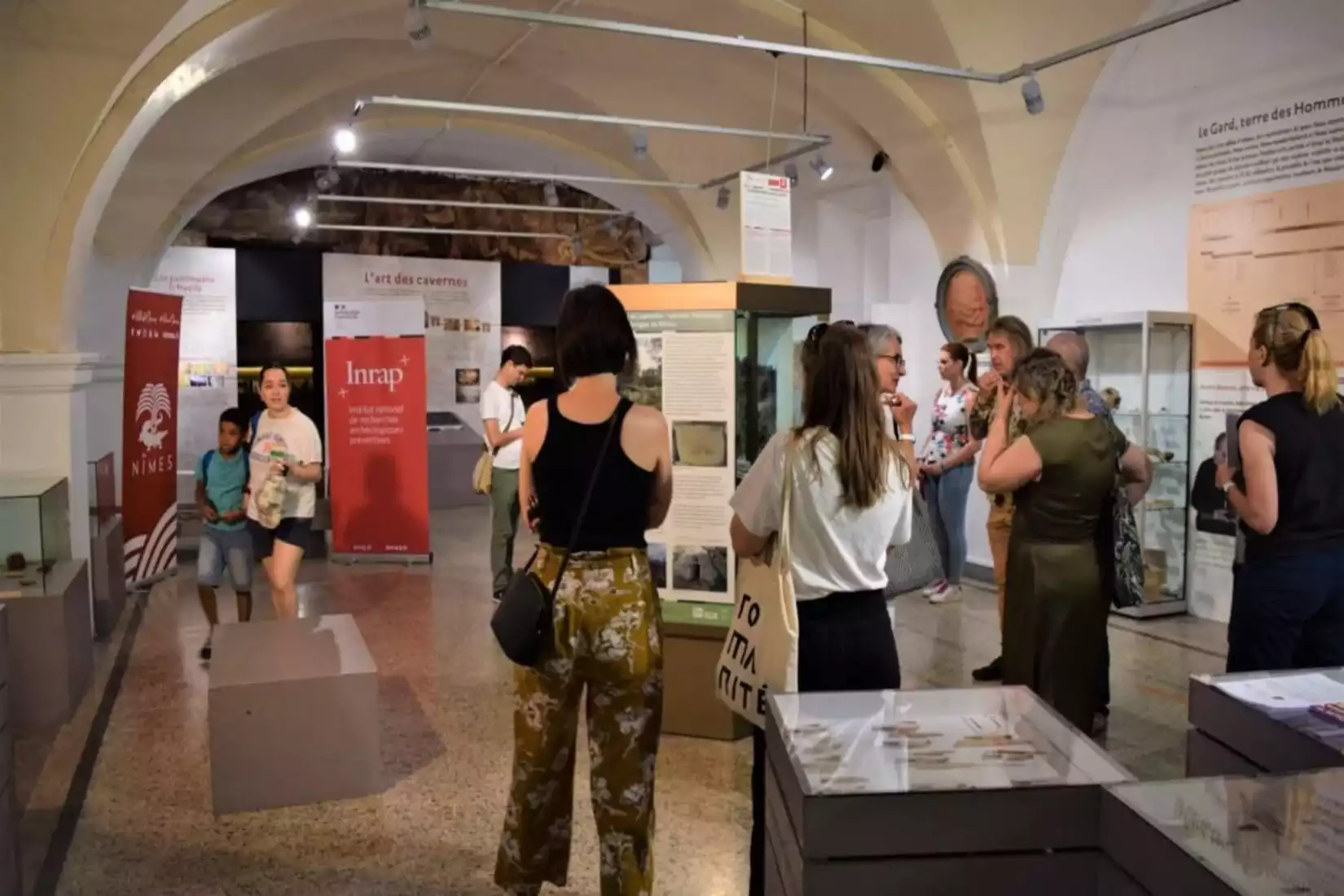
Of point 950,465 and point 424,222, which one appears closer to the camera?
point 950,465

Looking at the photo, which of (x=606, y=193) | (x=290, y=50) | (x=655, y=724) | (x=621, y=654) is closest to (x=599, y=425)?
(x=621, y=654)

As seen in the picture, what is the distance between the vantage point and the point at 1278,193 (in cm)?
565

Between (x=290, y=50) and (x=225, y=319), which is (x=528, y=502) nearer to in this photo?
(x=290, y=50)

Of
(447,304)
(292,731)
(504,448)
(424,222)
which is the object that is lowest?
(292,731)

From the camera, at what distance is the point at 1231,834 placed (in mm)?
1111

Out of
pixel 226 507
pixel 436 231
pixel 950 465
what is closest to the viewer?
pixel 226 507

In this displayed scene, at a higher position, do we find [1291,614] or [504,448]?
[504,448]

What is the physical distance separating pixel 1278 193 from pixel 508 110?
4.51 m

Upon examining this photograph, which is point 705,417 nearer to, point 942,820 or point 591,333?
point 591,333

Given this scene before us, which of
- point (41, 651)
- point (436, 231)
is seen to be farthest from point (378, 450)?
point (41, 651)

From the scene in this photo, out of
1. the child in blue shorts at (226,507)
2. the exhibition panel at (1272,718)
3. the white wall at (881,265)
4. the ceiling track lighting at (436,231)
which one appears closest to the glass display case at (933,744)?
the exhibition panel at (1272,718)

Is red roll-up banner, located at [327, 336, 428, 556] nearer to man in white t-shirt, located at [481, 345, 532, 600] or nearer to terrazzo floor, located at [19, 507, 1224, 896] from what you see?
man in white t-shirt, located at [481, 345, 532, 600]

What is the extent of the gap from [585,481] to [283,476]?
9.79 feet

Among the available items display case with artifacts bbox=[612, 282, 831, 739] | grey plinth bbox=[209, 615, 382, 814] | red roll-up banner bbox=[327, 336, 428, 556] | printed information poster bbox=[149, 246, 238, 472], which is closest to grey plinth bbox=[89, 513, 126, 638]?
red roll-up banner bbox=[327, 336, 428, 556]
